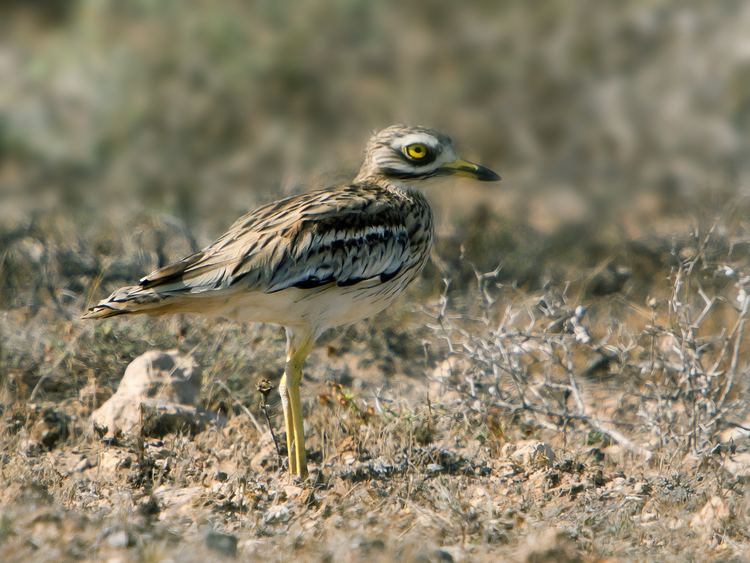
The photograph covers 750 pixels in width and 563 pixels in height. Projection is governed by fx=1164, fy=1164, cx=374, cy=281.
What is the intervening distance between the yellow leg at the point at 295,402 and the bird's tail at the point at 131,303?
0.73 m

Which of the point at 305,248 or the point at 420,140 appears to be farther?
the point at 420,140

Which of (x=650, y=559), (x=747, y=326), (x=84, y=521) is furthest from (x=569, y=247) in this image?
(x=84, y=521)

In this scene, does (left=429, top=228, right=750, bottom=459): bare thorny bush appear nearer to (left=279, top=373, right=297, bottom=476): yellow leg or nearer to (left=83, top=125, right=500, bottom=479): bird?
(left=83, top=125, right=500, bottom=479): bird

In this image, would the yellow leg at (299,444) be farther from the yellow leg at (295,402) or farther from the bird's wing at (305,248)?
the bird's wing at (305,248)

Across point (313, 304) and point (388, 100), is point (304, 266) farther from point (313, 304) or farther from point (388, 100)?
point (388, 100)

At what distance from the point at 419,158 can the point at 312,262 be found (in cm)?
93

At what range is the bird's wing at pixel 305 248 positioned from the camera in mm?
4727

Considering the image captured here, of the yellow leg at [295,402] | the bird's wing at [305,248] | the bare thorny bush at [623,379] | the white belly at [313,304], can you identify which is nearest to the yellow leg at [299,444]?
the yellow leg at [295,402]

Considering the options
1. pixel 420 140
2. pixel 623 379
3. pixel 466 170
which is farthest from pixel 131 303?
pixel 623 379

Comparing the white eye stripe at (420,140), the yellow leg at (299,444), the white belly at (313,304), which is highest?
the white eye stripe at (420,140)

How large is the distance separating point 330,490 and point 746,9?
6.39 meters

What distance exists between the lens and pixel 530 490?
4.77 metres

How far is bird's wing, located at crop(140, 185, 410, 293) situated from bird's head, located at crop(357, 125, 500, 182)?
24 centimetres

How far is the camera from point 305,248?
489cm
